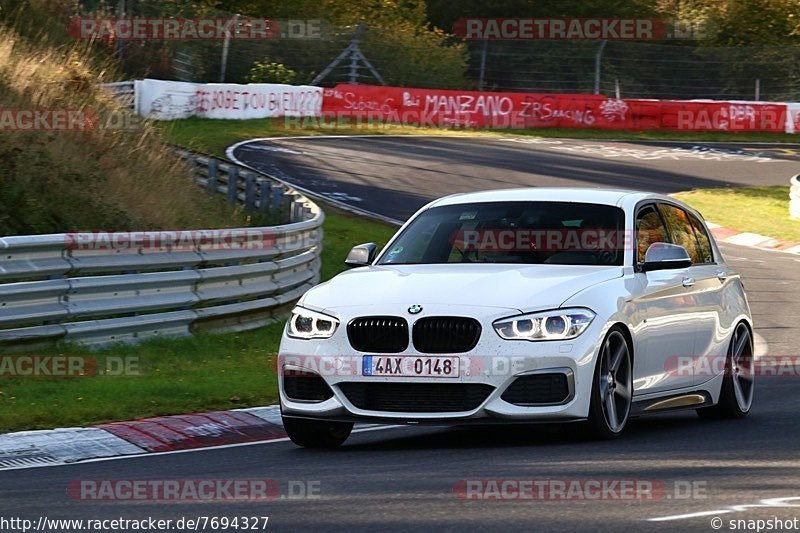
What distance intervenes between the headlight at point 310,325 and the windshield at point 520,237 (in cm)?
103

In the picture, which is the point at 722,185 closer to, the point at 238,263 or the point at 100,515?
the point at 238,263

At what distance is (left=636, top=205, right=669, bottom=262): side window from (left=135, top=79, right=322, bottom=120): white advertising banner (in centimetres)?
2864

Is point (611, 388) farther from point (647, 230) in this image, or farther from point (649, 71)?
point (649, 71)

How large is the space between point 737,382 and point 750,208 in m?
21.1

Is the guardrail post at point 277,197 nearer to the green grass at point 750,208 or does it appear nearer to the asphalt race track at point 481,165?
the asphalt race track at point 481,165

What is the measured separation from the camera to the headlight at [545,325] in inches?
340

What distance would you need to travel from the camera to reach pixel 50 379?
11.5m

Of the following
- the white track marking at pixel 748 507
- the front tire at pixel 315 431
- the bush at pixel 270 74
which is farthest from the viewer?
the bush at pixel 270 74

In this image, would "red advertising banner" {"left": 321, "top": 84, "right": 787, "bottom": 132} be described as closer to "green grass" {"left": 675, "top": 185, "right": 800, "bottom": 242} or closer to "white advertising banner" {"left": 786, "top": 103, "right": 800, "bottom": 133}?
"white advertising banner" {"left": 786, "top": 103, "right": 800, "bottom": 133}

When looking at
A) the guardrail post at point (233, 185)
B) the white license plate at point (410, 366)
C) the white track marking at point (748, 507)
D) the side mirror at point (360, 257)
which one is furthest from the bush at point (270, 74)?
the white track marking at point (748, 507)

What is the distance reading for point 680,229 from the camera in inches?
430

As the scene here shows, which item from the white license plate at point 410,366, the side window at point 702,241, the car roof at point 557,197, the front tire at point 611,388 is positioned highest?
the car roof at point 557,197

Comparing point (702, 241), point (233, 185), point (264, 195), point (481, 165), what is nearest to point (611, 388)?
point (702, 241)

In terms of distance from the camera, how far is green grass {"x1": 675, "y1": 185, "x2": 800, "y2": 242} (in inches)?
1158
